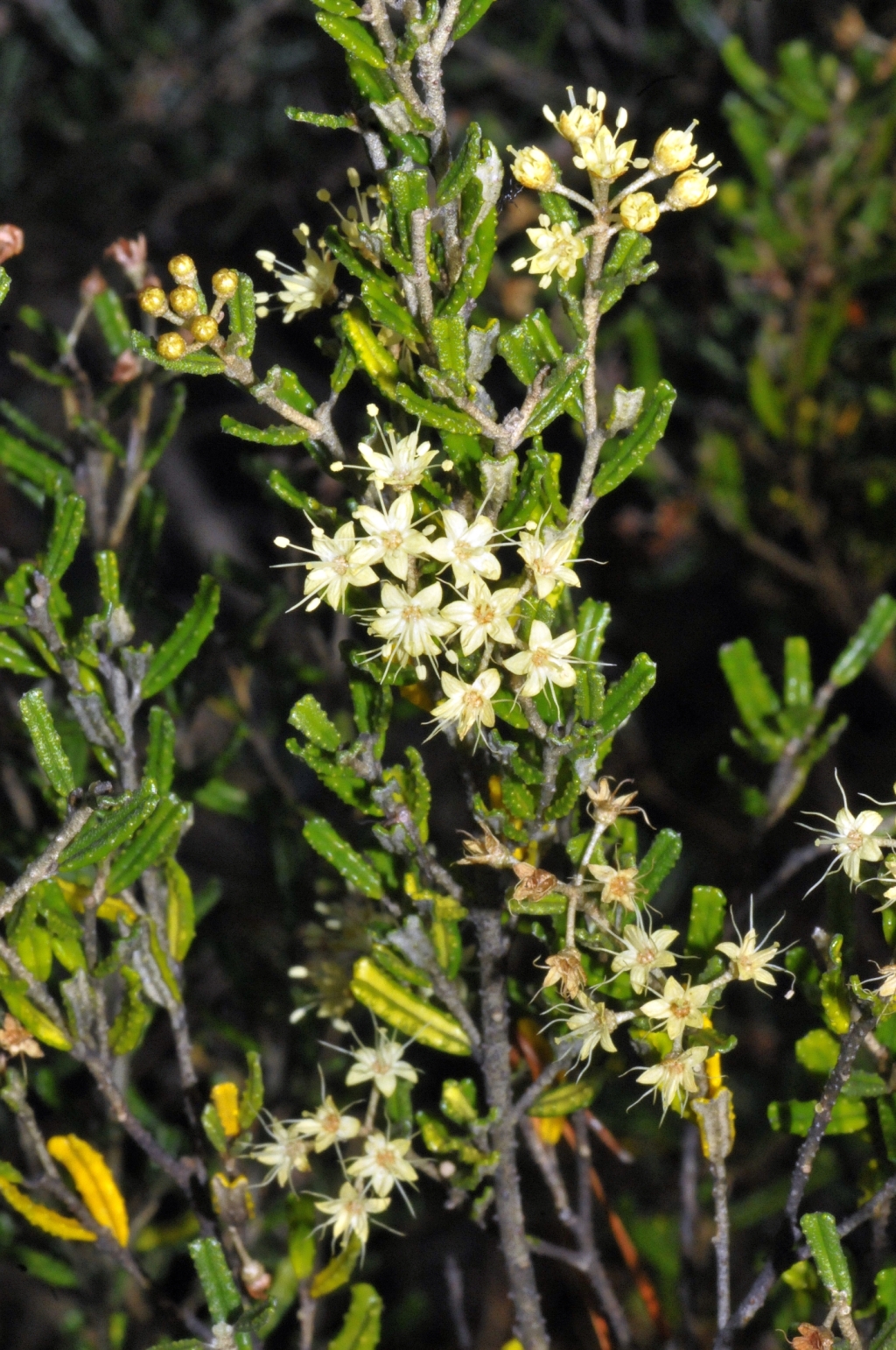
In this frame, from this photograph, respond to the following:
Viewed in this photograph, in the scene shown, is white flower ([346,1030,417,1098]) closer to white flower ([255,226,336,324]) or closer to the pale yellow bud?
white flower ([255,226,336,324])

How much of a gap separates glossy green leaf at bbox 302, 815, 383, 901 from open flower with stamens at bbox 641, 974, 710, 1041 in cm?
30

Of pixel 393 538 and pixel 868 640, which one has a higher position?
pixel 393 538

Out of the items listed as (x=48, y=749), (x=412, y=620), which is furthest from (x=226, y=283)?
(x=48, y=749)

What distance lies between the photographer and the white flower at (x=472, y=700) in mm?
997

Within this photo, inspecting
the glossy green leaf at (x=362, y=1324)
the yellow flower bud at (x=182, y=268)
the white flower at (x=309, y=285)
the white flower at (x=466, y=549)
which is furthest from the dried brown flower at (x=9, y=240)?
the glossy green leaf at (x=362, y=1324)

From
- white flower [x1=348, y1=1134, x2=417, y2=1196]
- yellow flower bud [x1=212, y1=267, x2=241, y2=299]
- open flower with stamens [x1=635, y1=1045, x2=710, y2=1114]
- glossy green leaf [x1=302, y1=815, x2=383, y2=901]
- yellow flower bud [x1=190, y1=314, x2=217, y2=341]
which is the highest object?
yellow flower bud [x1=212, y1=267, x2=241, y2=299]

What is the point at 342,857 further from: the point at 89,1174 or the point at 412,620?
the point at 89,1174

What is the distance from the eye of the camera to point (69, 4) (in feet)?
11.9

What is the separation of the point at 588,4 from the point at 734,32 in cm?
38

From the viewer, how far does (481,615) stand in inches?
38.8

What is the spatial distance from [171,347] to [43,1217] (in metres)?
0.93

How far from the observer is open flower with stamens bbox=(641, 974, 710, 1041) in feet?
3.45

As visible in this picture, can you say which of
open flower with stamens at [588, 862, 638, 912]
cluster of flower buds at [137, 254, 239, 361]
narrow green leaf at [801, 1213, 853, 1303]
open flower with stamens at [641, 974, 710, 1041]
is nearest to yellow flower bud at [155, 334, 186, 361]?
cluster of flower buds at [137, 254, 239, 361]

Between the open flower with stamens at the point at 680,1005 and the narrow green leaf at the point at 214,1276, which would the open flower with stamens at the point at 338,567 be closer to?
the open flower with stamens at the point at 680,1005
